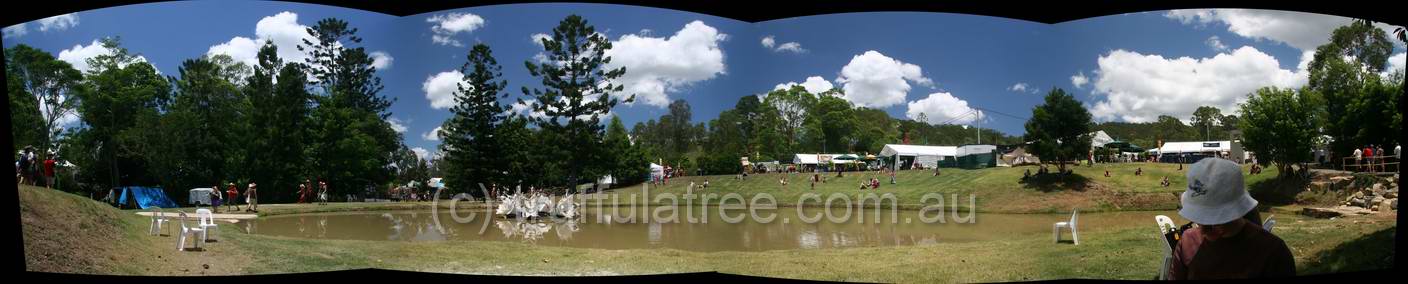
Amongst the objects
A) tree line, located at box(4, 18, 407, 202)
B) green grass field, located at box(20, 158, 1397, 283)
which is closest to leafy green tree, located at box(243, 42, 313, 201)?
tree line, located at box(4, 18, 407, 202)

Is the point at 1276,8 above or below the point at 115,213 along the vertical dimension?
above

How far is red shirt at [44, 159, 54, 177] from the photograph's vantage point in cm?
963

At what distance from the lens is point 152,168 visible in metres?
13.4

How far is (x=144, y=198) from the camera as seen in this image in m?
12.7

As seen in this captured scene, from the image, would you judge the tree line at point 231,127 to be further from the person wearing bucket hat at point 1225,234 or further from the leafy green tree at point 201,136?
the person wearing bucket hat at point 1225,234

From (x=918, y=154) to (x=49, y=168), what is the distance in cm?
2619

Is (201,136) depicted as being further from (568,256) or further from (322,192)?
(568,256)

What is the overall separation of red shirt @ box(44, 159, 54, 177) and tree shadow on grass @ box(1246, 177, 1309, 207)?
20.3 meters

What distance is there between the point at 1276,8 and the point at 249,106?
16.0 metres

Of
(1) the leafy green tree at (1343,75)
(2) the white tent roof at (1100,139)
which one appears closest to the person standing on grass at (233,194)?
(1) the leafy green tree at (1343,75)

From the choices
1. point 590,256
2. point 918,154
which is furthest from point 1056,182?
point 590,256

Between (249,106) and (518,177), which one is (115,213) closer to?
(249,106)

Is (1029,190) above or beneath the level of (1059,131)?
beneath

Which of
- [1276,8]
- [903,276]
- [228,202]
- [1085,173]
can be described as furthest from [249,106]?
[1085,173]
